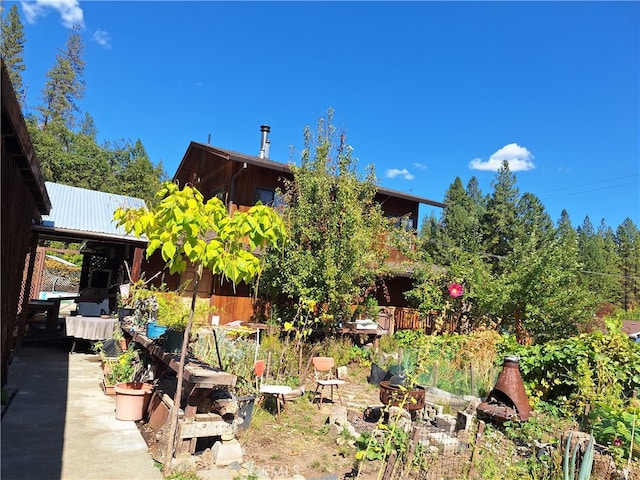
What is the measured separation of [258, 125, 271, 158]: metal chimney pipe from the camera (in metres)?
16.6

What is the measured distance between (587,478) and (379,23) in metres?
8.40

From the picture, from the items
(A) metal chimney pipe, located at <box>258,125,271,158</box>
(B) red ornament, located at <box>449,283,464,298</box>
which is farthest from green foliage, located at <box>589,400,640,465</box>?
(A) metal chimney pipe, located at <box>258,125,271,158</box>

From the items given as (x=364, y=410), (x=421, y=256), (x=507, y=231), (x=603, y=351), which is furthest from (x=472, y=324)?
(x=507, y=231)

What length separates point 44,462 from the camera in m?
3.79

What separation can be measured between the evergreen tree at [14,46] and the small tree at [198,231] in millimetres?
35104

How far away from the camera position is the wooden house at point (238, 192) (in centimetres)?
1216

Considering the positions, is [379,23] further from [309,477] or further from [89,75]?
[89,75]

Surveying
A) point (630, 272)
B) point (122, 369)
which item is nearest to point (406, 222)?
point (122, 369)

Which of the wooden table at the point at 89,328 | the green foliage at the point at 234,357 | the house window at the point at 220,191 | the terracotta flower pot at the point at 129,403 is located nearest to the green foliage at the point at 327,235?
the green foliage at the point at 234,357

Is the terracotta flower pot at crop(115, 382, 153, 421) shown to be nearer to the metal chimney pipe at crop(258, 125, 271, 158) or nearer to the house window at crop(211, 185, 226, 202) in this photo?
the house window at crop(211, 185, 226, 202)

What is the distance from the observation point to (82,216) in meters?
10.3

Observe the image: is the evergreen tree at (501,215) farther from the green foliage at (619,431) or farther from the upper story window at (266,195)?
the green foliage at (619,431)

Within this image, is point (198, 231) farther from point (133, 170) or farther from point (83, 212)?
point (133, 170)

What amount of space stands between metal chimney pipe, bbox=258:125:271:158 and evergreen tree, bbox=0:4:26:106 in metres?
24.4
